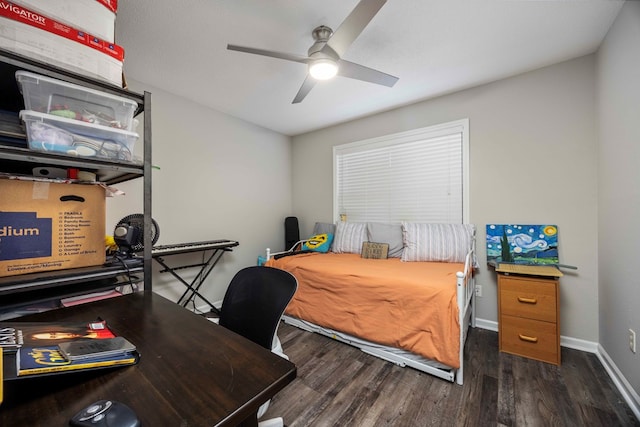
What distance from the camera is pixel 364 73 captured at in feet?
6.06

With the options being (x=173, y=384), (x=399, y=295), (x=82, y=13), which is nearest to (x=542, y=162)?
(x=399, y=295)

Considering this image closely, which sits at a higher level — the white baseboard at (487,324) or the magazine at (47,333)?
the magazine at (47,333)

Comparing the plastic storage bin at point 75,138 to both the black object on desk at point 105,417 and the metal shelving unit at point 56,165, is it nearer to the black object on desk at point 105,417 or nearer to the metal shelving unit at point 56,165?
the metal shelving unit at point 56,165

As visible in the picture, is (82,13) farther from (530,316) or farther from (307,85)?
(530,316)

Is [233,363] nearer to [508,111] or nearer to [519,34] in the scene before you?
[519,34]

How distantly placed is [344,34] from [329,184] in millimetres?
2340

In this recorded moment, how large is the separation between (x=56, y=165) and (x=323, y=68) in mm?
1552

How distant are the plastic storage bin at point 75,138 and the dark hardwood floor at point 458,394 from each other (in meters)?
1.64

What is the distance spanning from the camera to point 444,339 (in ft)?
5.56

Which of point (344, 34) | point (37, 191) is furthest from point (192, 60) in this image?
point (37, 191)

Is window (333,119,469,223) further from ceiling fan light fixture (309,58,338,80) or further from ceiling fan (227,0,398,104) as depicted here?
ceiling fan light fixture (309,58,338,80)

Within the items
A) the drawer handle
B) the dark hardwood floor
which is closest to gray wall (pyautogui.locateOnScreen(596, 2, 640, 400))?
the dark hardwood floor

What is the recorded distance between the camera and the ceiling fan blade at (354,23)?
4.07ft

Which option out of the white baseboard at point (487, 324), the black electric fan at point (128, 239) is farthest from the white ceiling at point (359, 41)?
the white baseboard at point (487, 324)
